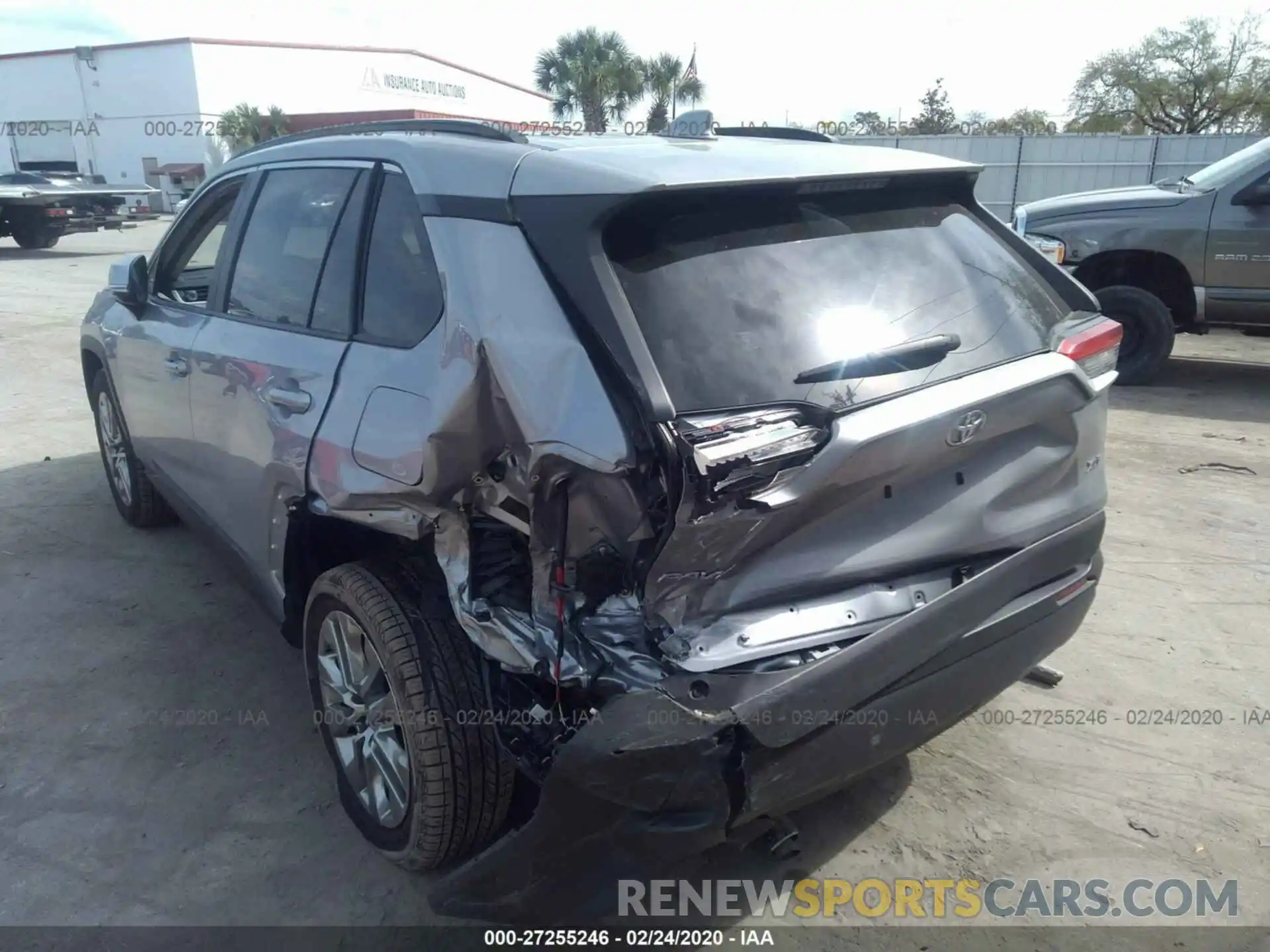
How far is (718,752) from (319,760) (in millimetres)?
1832

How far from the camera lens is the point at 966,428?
7.48 feet

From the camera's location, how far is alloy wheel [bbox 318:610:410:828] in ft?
8.66

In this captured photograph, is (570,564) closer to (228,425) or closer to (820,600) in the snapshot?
(820,600)

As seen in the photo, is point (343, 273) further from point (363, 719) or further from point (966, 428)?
point (966, 428)

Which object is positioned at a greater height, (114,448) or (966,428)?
(966,428)

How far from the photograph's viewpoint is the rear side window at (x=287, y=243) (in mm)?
2998

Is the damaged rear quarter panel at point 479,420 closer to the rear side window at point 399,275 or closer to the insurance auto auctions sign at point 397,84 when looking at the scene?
the rear side window at point 399,275

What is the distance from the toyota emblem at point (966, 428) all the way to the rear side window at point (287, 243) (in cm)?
185

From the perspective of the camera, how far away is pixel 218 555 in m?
3.83

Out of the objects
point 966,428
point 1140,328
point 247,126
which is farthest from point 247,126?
point 966,428

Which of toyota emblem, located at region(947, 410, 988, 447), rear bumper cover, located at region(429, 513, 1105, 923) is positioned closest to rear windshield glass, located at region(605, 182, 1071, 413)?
toyota emblem, located at region(947, 410, 988, 447)

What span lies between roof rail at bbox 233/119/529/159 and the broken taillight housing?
1032 mm

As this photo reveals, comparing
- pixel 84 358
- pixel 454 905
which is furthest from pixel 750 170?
pixel 84 358

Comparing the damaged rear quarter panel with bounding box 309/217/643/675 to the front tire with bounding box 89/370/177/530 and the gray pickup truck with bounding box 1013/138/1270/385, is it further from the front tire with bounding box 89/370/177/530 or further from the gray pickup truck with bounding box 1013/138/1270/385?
the gray pickup truck with bounding box 1013/138/1270/385
